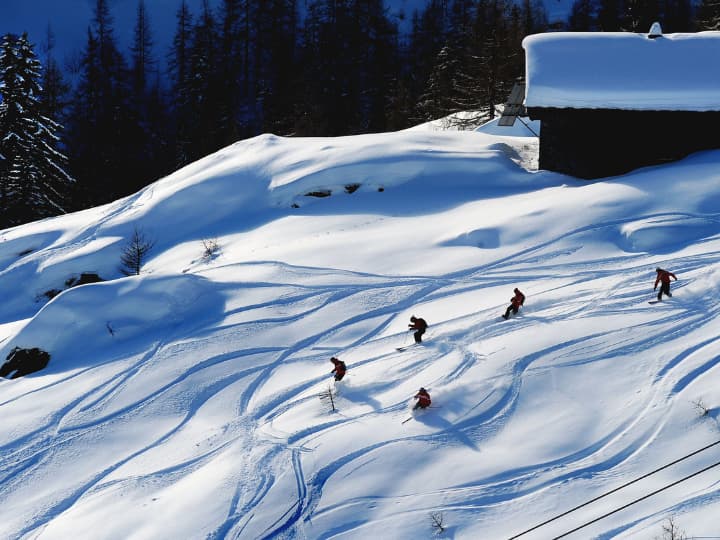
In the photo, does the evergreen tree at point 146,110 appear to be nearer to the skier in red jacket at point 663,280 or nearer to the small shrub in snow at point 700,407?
the skier in red jacket at point 663,280

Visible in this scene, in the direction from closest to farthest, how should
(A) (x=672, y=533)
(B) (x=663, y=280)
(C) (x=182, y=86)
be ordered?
(A) (x=672, y=533)
(B) (x=663, y=280)
(C) (x=182, y=86)

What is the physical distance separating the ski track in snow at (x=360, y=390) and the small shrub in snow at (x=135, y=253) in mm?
5760

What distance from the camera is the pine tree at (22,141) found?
30.7 metres

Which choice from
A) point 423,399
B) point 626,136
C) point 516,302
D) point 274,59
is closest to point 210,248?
point 516,302

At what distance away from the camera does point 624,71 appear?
22.1 metres

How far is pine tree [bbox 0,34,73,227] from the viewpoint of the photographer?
3069 cm

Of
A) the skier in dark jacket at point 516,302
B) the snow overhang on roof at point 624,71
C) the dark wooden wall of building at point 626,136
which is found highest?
the snow overhang on roof at point 624,71

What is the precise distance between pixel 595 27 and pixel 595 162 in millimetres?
37098

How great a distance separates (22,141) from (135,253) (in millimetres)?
13076

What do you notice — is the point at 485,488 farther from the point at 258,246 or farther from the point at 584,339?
the point at 258,246

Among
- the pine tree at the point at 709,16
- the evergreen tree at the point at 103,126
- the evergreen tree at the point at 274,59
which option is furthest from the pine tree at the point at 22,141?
the pine tree at the point at 709,16

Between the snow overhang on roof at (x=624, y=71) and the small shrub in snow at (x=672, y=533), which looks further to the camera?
the snow overhang on roof at (x=624, y=71)

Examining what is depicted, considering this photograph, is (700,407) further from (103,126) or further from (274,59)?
(274,59)

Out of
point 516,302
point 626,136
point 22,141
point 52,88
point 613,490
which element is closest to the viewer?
point 613,490
